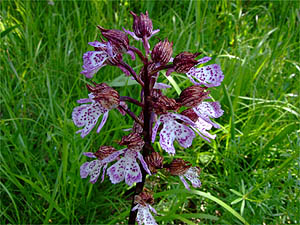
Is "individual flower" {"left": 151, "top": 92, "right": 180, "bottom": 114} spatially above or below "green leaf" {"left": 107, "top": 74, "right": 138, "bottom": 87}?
above

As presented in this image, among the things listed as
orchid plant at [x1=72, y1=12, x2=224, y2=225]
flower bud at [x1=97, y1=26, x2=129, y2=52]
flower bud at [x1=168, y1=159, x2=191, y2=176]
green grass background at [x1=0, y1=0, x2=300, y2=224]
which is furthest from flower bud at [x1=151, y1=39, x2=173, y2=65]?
green grass background at [x1=0, y1=0, x2=300, y2=224]

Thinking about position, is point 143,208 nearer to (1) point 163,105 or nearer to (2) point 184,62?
(1) point 163,105

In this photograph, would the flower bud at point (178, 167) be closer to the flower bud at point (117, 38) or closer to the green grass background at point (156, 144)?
the green grass background at point (156, 144)

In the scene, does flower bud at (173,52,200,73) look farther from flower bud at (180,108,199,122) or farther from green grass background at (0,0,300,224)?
green grass background at (0,0,300,224)

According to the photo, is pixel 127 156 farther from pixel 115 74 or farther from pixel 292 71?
pixel 292 71

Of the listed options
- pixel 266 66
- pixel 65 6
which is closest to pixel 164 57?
pixel 266 66

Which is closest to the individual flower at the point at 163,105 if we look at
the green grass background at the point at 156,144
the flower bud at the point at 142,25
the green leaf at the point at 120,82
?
the flower bud at the point at 142,25
